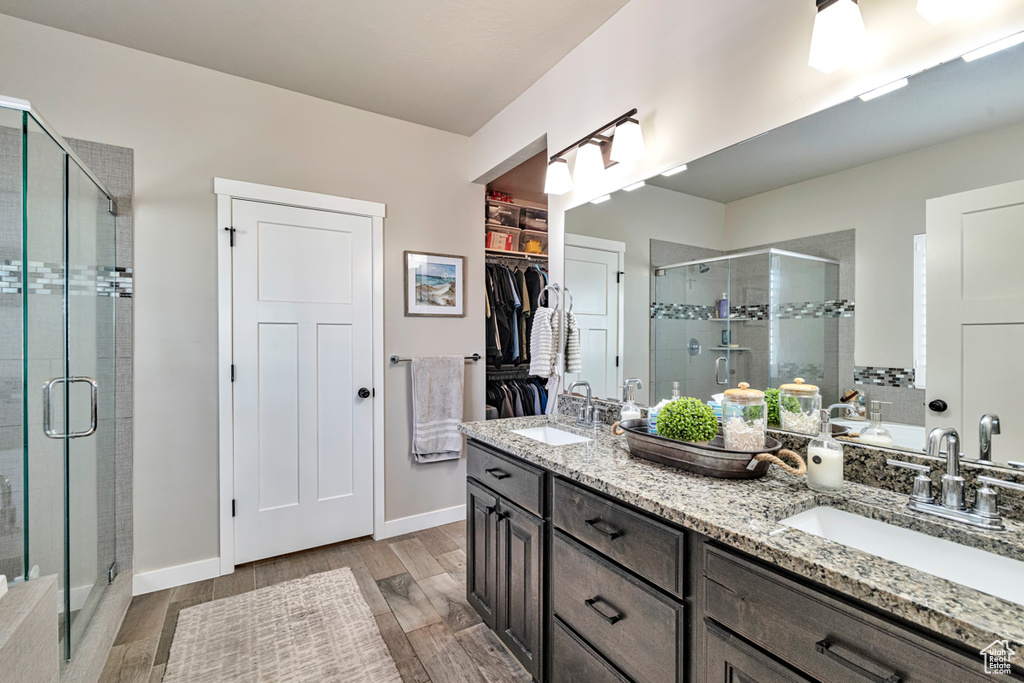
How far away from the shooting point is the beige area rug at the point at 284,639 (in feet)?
5.81

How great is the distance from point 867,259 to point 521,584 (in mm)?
1516

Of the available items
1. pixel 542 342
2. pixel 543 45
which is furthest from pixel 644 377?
pixel 543 45

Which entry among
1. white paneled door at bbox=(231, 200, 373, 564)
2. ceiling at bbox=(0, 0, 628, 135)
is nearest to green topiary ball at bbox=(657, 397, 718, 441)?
ceiling at bbox=(0, 0, 628, 135)

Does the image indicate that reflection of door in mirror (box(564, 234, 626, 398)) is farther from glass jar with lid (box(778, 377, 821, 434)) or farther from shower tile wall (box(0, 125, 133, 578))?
shower tile wall (box(0, 125, 133, 578))

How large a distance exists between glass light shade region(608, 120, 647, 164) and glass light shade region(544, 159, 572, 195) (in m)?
0.40

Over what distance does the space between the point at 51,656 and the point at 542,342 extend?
2099mm

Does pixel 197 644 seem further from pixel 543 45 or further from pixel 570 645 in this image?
pixel 543 45

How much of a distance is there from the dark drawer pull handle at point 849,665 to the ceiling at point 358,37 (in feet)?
7.57

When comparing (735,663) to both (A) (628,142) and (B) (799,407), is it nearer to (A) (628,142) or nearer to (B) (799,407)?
(B) (799,407)

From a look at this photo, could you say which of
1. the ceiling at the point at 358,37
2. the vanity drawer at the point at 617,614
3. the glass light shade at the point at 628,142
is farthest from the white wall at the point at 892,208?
the ceiling at the point at 358,37

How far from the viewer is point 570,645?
1.45 metres

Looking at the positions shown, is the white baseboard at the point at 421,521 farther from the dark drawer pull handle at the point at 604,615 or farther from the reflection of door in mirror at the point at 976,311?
the reflection of door in mirror at the point at 976,311

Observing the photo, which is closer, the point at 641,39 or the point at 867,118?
the point at 867,118

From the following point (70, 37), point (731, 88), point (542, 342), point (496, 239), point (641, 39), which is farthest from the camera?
point (496, 239)
